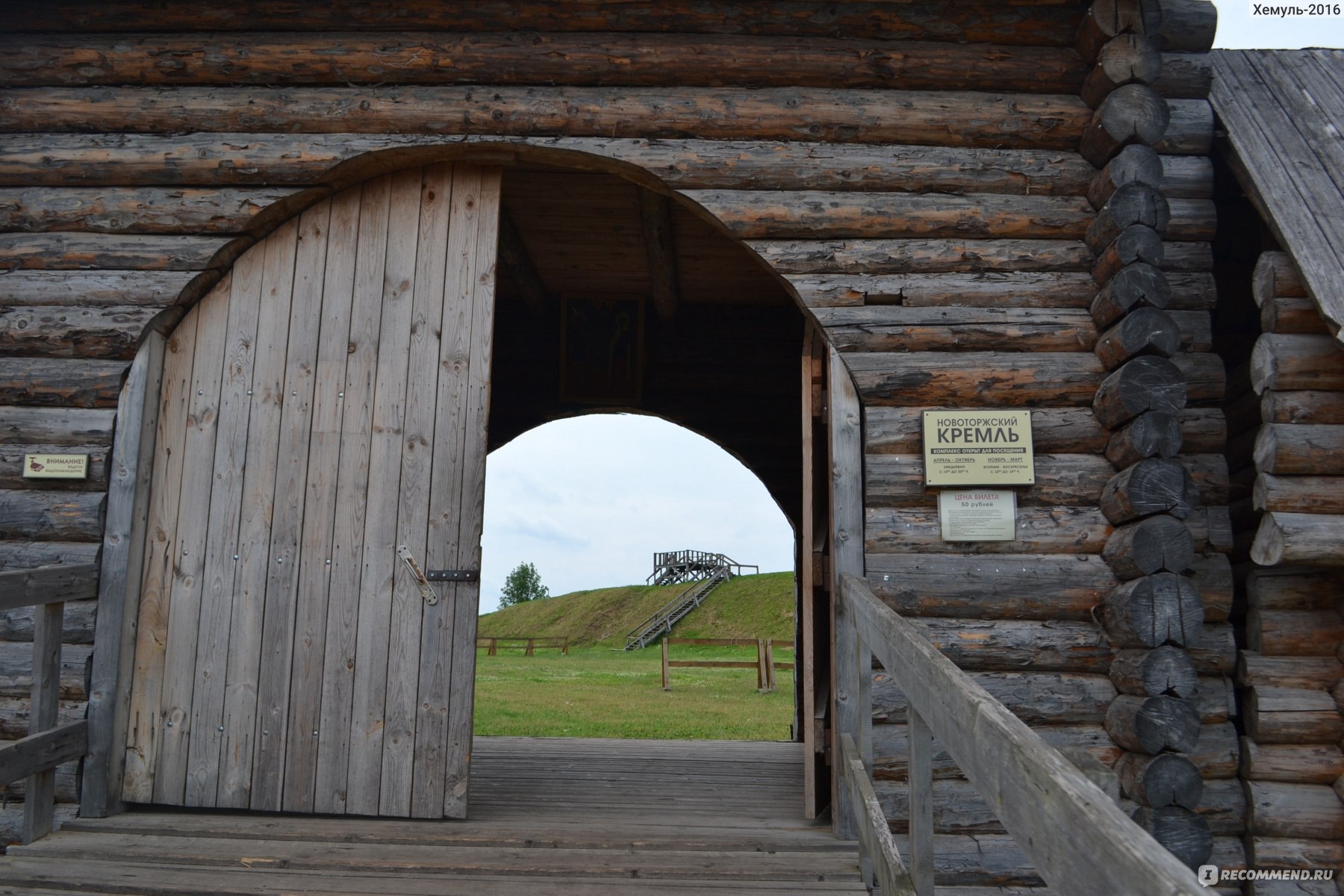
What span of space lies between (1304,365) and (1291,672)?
1337mm

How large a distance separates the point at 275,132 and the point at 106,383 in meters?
1.39

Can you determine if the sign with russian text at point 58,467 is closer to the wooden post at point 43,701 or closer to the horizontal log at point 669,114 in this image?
the wooden post at point 43,701

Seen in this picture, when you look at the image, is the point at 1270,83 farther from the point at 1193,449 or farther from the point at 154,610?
the point at 154,610

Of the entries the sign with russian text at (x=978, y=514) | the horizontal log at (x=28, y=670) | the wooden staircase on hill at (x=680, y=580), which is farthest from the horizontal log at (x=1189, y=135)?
the wooden staircase on hill at (x=680, y=580)

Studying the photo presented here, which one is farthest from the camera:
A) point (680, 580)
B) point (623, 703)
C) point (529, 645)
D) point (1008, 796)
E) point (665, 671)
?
point (680, 580)

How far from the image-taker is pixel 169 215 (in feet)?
15.1

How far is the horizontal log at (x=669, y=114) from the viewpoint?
460 centimetres

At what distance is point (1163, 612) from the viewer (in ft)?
13.0

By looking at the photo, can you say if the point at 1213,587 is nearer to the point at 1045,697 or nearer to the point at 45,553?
the point at 1045,697

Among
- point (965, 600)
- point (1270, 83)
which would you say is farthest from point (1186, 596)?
point (1270, 83)

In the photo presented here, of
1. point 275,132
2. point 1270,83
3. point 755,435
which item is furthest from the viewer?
point 755,435

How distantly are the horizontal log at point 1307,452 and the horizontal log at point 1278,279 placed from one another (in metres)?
0.62

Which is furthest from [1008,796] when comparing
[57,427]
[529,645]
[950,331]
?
[529,645]

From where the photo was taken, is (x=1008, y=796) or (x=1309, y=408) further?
(x=1309, y=408)
